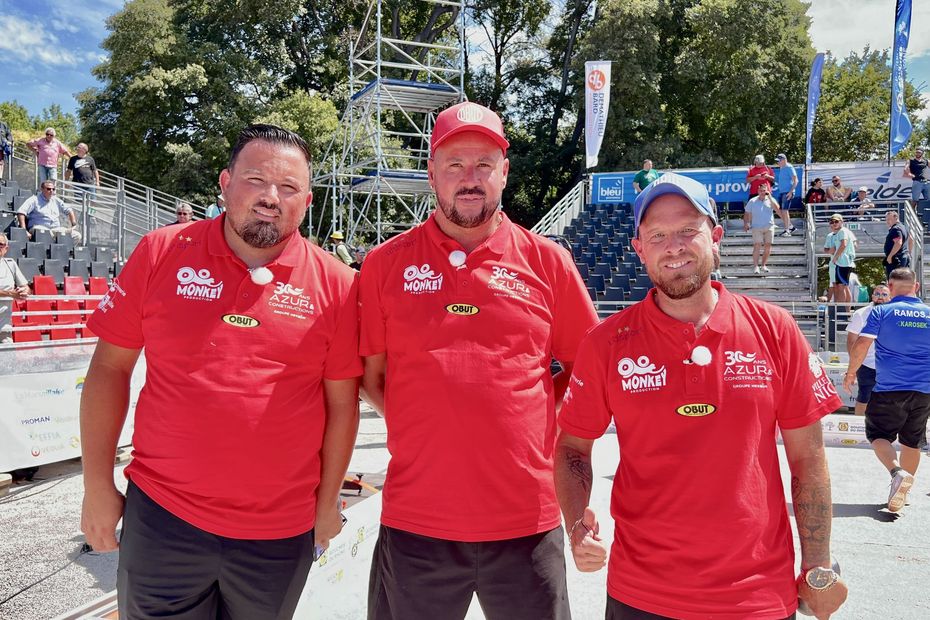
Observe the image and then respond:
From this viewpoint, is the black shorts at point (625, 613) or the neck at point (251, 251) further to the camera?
the neck at point (251, 251)

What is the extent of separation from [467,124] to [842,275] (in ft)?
42.0

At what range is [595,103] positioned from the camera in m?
18.1

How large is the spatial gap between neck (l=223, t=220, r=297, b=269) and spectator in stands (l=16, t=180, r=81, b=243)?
40.1ft

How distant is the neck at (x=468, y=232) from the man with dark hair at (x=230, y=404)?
0.42 m

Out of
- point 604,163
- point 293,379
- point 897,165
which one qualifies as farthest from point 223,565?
point 604,163

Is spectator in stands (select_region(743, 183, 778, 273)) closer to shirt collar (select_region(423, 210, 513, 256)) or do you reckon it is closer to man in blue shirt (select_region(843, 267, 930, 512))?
man in blue shirt (select_region(843, 267, 930, 512))

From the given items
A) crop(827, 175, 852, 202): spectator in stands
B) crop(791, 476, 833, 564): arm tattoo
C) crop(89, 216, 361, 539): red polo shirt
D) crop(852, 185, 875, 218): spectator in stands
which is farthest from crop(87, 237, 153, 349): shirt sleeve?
crop(827, 175, 852, 202): spectator in stands

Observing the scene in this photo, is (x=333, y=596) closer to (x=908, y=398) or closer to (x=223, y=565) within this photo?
(x=223, y=565)

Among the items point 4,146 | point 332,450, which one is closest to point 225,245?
point 332,450

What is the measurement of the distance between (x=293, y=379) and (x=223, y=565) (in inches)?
24.8

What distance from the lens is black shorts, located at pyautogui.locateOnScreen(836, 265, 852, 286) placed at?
1320cm

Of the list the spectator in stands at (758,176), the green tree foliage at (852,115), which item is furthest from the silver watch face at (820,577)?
the green tree foliage at (852,115)

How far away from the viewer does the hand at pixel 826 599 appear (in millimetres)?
2020

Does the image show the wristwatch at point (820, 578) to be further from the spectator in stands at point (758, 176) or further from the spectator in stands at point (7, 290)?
the spectator in stands at point (758, 176)
